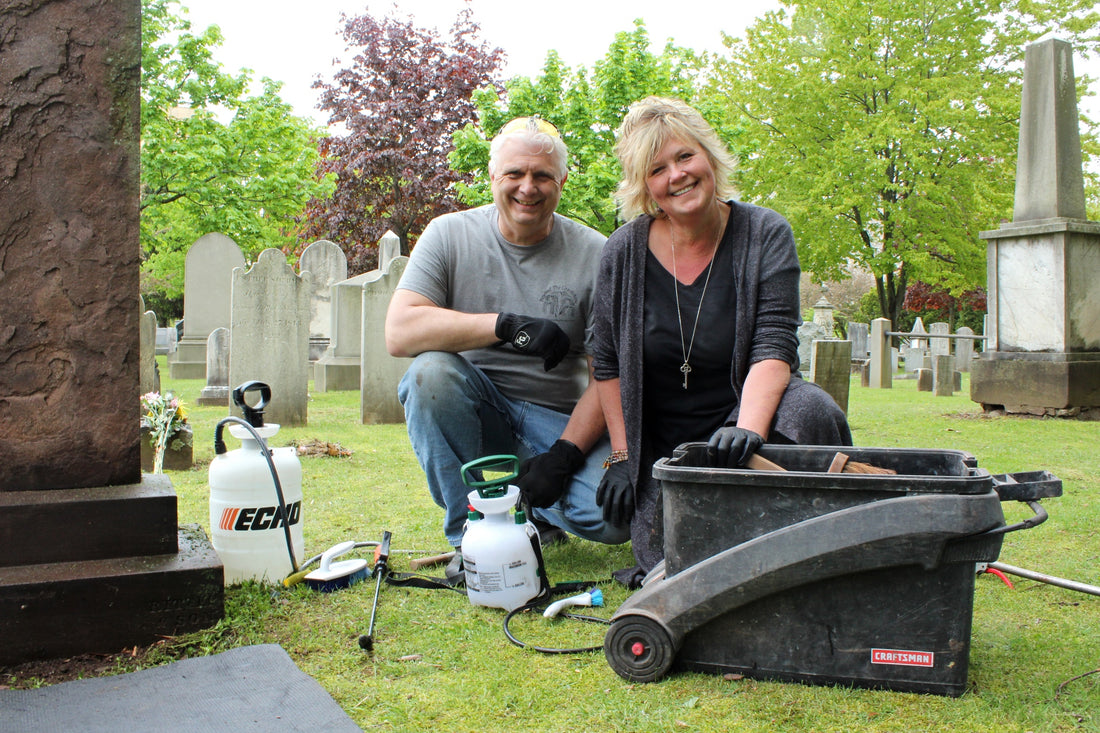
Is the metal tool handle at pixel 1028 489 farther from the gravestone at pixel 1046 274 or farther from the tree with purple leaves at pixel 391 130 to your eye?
the tree with purple leaves at pixel 391 130

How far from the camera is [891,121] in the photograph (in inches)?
850

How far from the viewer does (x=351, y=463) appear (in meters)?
5.75

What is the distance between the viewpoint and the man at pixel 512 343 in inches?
119

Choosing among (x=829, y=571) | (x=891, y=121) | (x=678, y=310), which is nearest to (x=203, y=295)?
(x=678, y=310)

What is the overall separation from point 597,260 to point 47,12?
2.01 m

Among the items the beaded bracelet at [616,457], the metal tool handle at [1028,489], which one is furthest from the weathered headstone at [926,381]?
the metal tool handle at [1028,489]

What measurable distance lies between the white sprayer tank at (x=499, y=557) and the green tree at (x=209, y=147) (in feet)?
67.7

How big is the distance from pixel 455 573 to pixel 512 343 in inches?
33.5

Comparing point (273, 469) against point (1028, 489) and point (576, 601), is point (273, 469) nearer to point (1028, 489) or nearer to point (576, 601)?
point (576, 601)

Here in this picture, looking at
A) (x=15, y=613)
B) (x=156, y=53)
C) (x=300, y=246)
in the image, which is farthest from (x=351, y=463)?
(x=300, y=246)

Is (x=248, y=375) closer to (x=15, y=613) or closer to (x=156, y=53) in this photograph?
(x=15, y=613)

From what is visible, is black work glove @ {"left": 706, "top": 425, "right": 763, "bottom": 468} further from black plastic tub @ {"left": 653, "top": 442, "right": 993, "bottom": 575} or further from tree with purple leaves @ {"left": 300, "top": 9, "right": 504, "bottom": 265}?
tree with purple leaves @ {"left": 300, "top": 9, "right": 504, "bottom": 265}

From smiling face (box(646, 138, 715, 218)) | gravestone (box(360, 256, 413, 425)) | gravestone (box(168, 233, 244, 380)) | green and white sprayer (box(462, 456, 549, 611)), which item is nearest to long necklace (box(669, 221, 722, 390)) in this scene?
smiling face (box(646, 138, 715, 218))

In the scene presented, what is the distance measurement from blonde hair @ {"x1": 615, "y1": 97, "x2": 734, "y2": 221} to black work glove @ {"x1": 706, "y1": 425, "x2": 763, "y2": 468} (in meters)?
1.04
